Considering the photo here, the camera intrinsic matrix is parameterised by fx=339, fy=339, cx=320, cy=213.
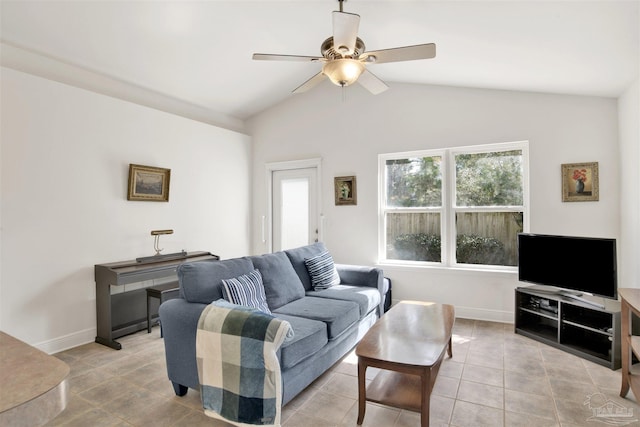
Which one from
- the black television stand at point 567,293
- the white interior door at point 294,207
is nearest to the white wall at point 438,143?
the white interior door at point 294,207

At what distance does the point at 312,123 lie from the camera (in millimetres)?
5109

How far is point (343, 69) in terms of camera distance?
7.45 ft

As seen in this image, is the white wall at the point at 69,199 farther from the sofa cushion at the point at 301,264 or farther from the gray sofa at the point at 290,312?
the sofa cushion at the point at 301,264

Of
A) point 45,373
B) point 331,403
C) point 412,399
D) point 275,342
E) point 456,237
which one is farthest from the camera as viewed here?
point 456,237

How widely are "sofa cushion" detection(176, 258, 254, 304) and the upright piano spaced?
4.20 feet

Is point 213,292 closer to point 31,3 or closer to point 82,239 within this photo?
point 82,239

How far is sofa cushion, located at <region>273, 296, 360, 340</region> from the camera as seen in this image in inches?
105

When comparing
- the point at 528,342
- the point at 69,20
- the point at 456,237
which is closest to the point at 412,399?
the point at 528,342

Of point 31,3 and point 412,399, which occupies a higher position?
point 31,3

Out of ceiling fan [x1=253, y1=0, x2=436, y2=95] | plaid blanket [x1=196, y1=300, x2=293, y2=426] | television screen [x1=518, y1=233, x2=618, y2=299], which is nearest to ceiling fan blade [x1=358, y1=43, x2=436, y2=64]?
ceiling fan [x1=253, y1=0, x2=436, y2=95]

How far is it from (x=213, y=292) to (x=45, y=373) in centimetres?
170

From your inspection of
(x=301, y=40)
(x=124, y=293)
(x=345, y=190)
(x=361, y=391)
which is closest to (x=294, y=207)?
(x=345, y=190)

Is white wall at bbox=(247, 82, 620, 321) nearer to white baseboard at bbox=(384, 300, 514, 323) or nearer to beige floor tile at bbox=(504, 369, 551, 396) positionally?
white baseboard at bbox=(384, 300, 514, 323)

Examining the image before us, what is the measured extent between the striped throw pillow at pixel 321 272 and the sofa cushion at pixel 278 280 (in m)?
0.24
